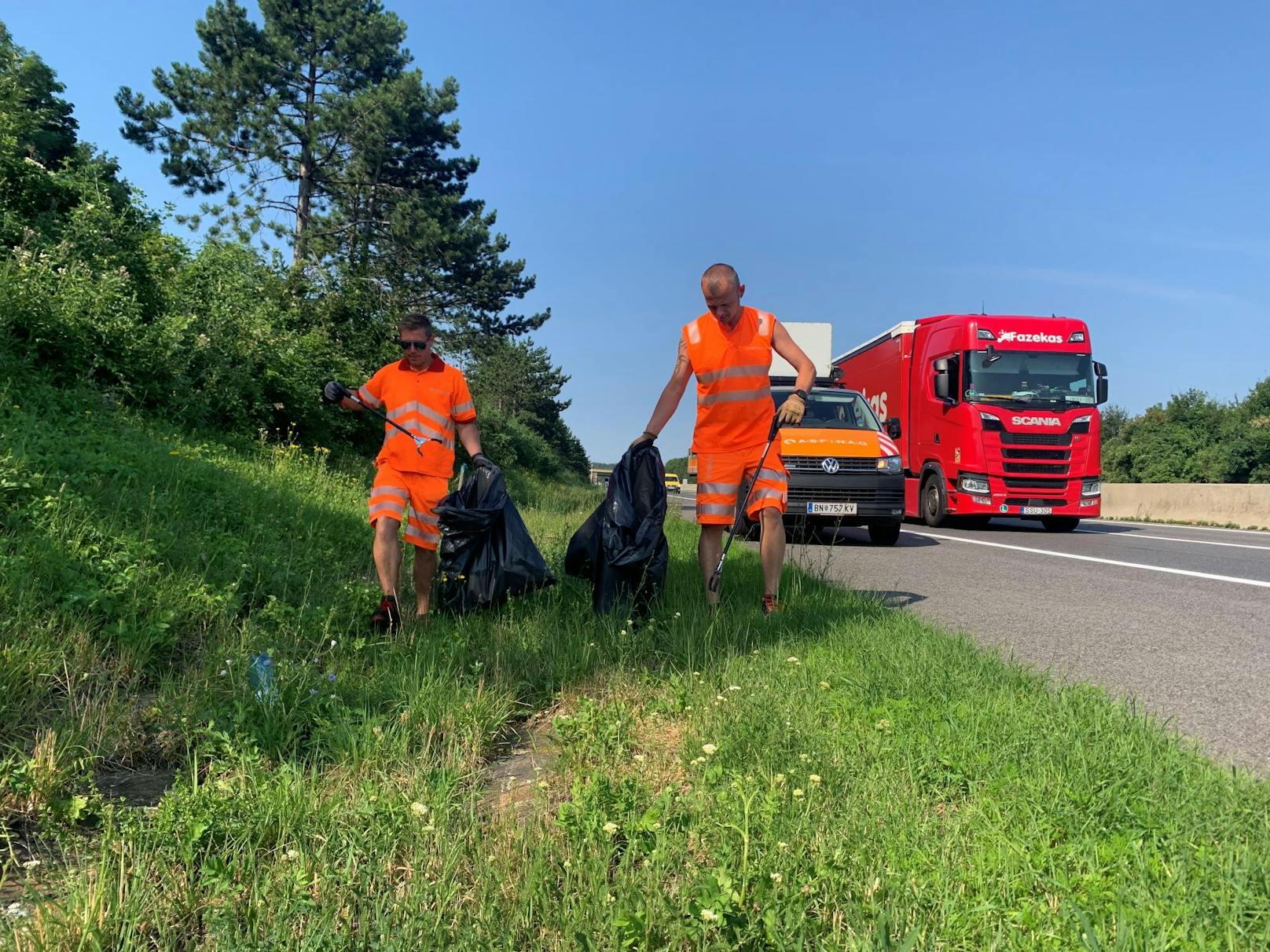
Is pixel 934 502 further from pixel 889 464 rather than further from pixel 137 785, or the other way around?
pixel 137 785

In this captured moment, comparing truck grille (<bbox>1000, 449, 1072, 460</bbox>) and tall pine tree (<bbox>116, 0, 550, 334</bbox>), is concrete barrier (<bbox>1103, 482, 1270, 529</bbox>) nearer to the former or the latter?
truck grille (<bbox>1000, 449, 1072, 460</bbox>)

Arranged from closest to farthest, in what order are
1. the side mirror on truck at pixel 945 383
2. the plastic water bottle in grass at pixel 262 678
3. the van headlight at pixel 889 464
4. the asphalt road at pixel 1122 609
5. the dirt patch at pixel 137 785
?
the dirt patch at pixel 137 785, the plastic water bottle in grass at pixel 262 678, the asphalt road at pixel 1122 609, the van headlight at pixel 889 464, the side mirror on truck at pixel 945 383

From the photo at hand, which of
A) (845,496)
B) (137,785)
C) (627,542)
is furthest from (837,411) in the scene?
(137,785)

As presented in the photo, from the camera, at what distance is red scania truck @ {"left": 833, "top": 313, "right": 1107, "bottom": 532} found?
12438 mm

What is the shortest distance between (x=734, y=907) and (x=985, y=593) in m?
5.29

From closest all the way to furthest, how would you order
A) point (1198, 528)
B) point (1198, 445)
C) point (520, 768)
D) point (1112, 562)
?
point (520, 768), point (1112, 562), point (1198, 528), point (1198, 445)

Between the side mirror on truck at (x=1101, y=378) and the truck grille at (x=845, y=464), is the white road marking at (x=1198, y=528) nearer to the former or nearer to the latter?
the side mirror on truck at (x=1101, y=378)

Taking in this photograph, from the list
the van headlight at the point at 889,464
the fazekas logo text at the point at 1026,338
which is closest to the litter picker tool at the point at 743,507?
the van headlight at the point at 889,464

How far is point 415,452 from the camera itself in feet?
15.3

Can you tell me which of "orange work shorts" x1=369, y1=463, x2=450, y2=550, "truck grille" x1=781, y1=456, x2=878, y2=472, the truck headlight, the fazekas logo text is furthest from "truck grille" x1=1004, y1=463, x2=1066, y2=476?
"orange work shorts" x1=369, y1=463, x2=450, y2=550

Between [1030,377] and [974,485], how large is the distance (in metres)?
1.91

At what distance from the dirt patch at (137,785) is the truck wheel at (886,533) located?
29.2 ft

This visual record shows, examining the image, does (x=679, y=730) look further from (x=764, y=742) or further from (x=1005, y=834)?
(x=1005, y=834)

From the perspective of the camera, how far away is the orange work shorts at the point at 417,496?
4.64m
